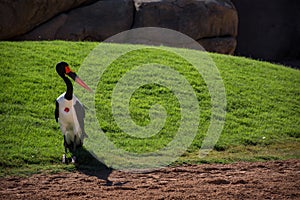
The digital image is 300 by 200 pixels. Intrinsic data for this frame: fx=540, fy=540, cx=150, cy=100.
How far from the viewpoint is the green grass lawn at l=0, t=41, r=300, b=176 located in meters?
8.20

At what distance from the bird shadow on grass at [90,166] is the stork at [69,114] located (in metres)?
0.11

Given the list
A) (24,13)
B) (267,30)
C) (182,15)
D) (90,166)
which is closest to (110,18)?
(182,15)

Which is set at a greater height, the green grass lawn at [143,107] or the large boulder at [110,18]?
the large boulder at [110,18]

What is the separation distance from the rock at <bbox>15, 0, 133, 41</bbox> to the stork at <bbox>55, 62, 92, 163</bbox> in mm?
6888

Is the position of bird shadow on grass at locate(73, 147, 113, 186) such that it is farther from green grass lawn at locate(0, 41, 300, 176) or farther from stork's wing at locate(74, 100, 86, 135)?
stork's wing at locate(74, 100, 86, 135)

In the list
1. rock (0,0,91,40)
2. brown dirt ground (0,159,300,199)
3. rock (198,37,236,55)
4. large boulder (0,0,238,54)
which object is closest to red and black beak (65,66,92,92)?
brown dirt ground (0,159,300,199)

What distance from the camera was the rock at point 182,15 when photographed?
1534 cm

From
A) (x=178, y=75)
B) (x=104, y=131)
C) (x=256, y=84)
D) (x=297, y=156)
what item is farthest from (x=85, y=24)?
(x=297, y=156)

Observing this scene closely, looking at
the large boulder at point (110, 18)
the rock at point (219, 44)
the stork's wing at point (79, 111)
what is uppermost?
the large boulder at point (110, 18)

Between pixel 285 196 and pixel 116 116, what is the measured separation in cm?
393

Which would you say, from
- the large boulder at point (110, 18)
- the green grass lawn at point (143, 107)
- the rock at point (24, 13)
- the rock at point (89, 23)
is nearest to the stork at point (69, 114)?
the green grass lawn at point (143, 107)

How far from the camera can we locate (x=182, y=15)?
50.5 feet

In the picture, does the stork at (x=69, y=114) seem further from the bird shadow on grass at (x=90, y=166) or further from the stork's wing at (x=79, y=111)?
the bird shadow on grass at (x=90, y=166)

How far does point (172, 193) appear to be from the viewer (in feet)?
20.9
